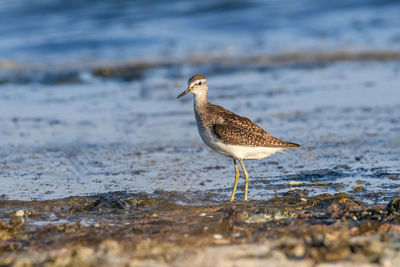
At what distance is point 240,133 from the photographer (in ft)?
22.6

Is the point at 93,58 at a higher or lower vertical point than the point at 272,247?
higher

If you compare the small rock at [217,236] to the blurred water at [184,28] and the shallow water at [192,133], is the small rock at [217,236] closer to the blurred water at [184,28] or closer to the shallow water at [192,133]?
the shallow water at [192,133]

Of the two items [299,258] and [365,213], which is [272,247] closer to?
[299,258]

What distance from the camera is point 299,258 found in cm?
431

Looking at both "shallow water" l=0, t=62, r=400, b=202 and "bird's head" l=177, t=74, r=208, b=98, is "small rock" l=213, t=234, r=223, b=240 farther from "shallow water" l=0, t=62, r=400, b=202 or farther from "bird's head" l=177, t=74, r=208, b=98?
"bird's head" l=177, t=74, r=208, b=98

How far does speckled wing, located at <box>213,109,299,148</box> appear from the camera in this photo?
22.3 ft

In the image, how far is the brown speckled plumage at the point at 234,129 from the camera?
682 cm

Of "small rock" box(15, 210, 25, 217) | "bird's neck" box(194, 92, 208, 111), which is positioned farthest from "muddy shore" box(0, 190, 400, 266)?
"bird's neck" box(194, 92, 208, 111)

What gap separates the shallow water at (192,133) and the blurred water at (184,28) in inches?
126

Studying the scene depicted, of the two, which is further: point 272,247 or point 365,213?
point 365,213

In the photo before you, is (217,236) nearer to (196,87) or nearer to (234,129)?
(234,129)

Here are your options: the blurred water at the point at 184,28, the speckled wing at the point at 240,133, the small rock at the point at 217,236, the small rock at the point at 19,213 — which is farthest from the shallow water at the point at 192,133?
the blurred water at the point at 184,28

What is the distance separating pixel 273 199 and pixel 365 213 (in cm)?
114

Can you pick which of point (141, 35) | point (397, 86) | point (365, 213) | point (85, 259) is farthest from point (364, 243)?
point (141, 35)
